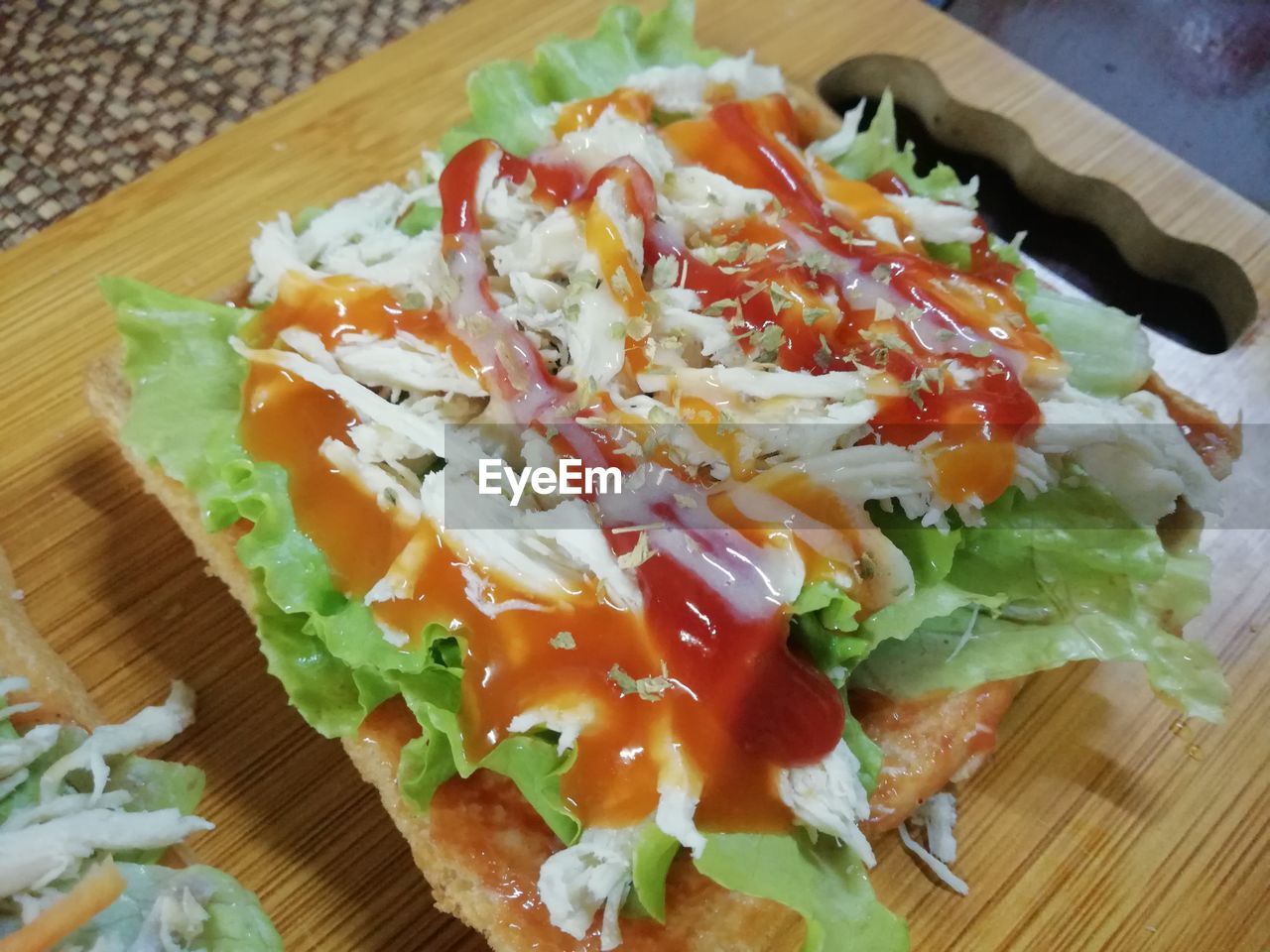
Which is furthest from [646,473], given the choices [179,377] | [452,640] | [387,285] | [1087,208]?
[1087,208]

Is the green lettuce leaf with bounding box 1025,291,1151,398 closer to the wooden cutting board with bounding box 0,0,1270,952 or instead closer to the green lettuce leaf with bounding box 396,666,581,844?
the wooden cutting board with bounding box 0,0,1270,952

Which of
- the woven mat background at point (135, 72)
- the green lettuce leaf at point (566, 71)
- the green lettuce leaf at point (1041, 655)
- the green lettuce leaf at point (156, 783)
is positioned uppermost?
the woven mat background at point (135, 72)

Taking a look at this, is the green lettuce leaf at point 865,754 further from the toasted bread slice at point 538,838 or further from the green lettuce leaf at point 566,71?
the green lettuce leaf at point 566,71

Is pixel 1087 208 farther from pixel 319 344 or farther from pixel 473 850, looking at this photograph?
pixel 473 850

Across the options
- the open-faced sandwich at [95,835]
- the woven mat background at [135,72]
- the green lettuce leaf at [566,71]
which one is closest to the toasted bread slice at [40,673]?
the open-faced sandwich at [95,835]

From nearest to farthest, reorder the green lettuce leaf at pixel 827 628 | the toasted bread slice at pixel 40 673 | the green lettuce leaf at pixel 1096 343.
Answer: the green lettuce leaf at pixel 827 628, the toasted bread slice at pixel 40 673, the green lettuce leaf at pixel 1096 343

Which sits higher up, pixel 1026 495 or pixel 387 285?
pixel 387 285

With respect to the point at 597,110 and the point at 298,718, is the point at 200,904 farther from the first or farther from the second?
the point at 597,110
